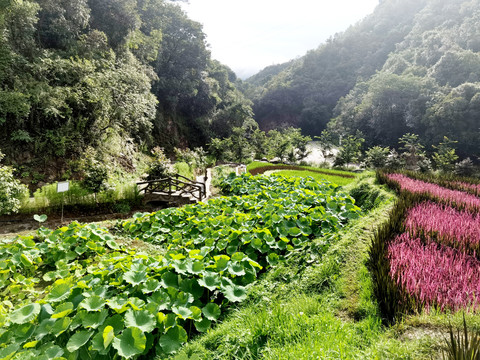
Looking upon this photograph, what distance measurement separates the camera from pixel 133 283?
258 cm

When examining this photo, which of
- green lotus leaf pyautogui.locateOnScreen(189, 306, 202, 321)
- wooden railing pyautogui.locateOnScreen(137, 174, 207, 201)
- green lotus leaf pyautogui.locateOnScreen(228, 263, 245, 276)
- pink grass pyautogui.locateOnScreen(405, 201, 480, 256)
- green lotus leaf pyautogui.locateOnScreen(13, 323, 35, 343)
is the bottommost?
wooden railing pyautogui.locateOnScreen(137, 174, 207, 201)

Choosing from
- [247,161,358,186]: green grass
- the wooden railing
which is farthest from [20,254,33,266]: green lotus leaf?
[247,161,358,186]: green grass

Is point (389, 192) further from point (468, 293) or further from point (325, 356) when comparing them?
point (325, 356)

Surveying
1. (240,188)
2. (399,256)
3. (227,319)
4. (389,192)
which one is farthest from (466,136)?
(227,319)

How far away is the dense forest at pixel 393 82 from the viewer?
25.8 metres

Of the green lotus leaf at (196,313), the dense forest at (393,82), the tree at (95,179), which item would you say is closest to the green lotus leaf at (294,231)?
the green lotus leaf at (196,313)

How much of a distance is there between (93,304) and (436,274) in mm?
3353

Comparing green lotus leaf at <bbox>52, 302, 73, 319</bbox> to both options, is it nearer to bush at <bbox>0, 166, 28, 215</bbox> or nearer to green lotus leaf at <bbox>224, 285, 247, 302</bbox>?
green lotus leaf at <bbox>224, 285, 247, 302</bbox>

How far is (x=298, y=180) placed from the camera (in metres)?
8.69

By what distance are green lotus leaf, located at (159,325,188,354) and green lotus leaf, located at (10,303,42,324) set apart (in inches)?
49.7

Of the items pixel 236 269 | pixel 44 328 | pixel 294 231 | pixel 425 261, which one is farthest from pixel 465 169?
pixel 44 328

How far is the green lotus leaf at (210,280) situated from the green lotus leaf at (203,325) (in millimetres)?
330

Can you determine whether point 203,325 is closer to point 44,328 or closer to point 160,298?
point 160,298

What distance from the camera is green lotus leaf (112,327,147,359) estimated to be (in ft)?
6.11
